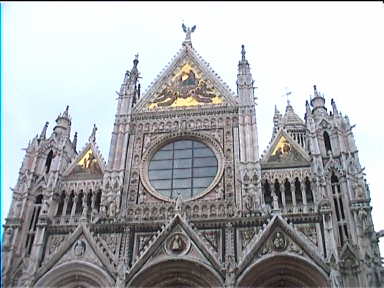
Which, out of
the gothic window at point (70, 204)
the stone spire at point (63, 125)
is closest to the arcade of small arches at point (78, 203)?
the gothic window at point (70, 204)

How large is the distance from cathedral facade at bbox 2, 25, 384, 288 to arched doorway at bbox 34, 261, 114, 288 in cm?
4

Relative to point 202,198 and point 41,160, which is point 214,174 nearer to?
point 202,198

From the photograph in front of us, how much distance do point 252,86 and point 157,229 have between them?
8289 mm

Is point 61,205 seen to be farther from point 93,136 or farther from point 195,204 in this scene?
point 195,204

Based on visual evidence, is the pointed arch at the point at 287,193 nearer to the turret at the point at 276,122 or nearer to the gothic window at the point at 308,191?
the gothic window at the point at 308,191

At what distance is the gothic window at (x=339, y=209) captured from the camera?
16359 millimetres

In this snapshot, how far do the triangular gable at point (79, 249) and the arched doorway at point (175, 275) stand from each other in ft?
3.99

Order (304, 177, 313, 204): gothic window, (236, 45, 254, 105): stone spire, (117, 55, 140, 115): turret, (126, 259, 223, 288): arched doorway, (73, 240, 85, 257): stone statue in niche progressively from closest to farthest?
(126, 259, 223, 288): arched doorway < (73, 240, 85, 257): stone statue in niche < (304, 177, 313, 204): gothic window < (236, 45, 254, 105): stone spire < (117, 55, 140, 115): turret

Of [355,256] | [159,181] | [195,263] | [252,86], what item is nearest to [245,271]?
[195,263]

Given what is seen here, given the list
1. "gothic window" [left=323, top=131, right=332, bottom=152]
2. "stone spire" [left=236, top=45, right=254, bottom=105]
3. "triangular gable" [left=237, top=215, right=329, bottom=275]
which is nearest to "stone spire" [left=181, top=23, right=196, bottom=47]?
"stone spire" [left=236, top=45, right=254, bottom=105]

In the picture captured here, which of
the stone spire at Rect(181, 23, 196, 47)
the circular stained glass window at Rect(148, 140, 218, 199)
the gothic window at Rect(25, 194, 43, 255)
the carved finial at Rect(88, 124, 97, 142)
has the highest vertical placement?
the stone spire at Rect(181, 23, 196, 47)

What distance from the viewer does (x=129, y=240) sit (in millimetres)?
17406

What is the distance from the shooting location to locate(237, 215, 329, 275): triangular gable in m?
16.0

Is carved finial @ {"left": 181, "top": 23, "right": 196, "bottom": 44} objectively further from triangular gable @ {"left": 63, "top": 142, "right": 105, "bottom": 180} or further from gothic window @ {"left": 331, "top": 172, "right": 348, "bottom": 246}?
gothic window @ {"left": 331, "top": 172, "right": 348, "bottom": 246}
